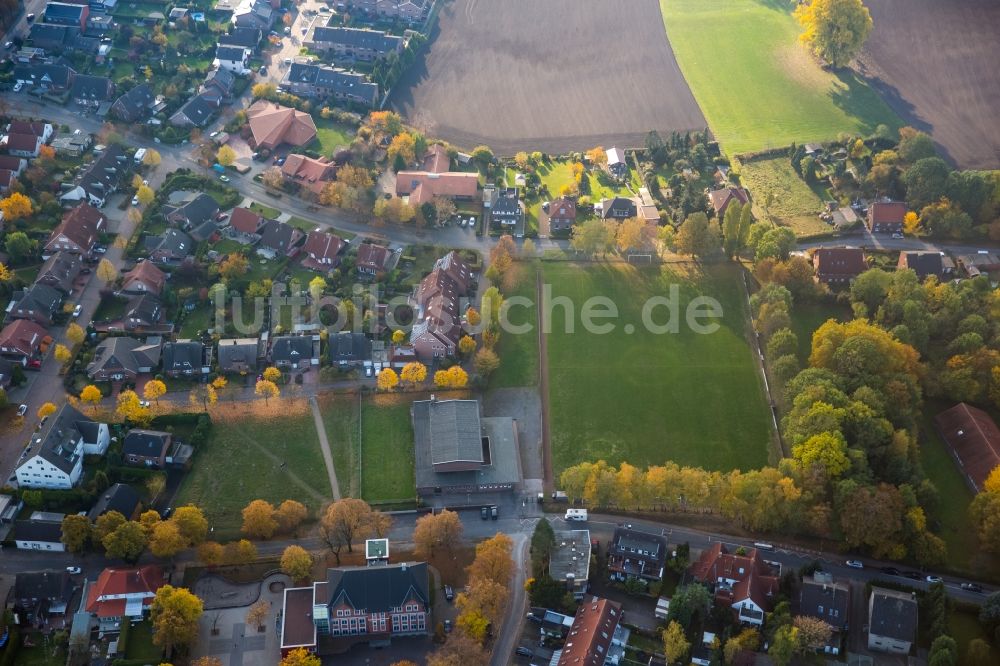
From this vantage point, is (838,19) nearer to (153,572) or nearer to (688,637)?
(688,637)

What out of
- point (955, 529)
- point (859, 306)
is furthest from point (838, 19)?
point (955, 529)

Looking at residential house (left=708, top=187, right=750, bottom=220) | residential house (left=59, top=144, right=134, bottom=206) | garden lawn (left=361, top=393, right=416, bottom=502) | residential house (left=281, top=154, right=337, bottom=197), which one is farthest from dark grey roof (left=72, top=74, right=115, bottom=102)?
residential house (left=708, top=187, right=750, bottom=220)

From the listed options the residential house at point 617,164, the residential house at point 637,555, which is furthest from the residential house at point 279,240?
the residential house at point 637,555

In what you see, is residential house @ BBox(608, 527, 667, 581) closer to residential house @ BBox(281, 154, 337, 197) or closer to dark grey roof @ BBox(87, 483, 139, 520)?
dark grey roof @ BBox(87, 483, 139, 520)

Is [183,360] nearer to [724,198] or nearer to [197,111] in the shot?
[197,111]

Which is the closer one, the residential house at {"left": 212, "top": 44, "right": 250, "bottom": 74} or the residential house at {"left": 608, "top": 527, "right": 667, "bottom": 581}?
the residential house at {"left": 608, "top": 527, "right": 667, "bottom": 581}

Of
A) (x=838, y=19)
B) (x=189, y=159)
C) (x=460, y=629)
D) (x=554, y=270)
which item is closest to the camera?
(x=460, y=629)

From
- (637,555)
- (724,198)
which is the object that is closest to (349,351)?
(637,555)
